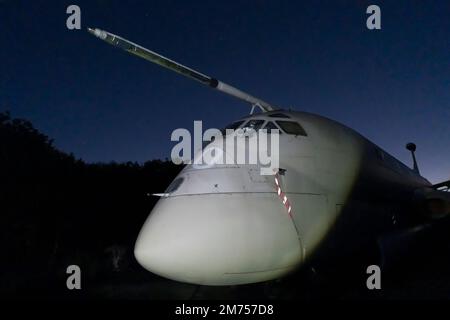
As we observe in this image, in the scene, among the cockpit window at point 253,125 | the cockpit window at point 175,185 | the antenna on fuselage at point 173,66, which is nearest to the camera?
the cockpit window at point 175,185

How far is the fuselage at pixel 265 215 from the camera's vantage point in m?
5.21

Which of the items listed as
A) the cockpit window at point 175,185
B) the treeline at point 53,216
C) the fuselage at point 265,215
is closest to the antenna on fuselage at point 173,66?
the fuselage at point 265,215

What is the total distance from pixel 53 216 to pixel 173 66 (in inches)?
366

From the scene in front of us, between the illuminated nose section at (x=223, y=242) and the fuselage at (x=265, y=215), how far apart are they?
0.01 m

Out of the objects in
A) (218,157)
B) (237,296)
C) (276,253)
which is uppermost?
(218,157)

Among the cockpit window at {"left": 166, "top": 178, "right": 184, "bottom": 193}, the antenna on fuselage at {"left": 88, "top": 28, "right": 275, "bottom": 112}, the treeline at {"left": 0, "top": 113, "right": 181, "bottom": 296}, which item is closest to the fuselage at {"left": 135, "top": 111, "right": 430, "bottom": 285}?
the cockpit window at {"left": 166, "top": 178, "right": 184, "bottom": 193}

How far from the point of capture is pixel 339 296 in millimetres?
7824

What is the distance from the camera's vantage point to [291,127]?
7.27 meters

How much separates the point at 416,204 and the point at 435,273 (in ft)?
7.27

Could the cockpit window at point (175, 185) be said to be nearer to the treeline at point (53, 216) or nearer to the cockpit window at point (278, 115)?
the cockpit window at point (278, 115)

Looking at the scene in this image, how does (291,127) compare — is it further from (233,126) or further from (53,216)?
(53,216)

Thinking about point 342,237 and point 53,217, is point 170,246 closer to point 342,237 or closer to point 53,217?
point 342,237

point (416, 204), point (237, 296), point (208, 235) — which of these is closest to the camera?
point (208, 235)
